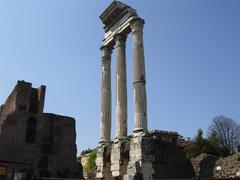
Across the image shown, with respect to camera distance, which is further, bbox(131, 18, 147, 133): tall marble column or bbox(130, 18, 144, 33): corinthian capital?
bbox(130, 18, 144, 33): corinthian capital

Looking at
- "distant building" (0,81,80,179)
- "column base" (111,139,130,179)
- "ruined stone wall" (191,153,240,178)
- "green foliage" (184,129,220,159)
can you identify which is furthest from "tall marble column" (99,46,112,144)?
"green foliage" (184,129,220,159)

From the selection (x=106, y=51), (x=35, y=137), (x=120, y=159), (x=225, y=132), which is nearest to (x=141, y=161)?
(x=120, y=159)

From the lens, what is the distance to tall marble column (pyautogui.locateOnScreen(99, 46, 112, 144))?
2008 centimetres

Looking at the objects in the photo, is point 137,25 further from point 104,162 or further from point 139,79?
point 104,162

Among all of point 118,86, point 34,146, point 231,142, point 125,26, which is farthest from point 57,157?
point 231,142

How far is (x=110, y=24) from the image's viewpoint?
21.7 m

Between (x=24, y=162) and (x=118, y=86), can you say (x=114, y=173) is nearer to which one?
(x=118, y=86)

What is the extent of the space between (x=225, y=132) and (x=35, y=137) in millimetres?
24845

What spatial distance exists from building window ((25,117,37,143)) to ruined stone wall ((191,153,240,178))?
515 inches

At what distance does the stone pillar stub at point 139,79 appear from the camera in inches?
672

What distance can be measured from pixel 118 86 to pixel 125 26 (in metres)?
3.56

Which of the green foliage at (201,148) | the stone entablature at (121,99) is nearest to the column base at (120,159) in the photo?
the stone entablature at (121,99)

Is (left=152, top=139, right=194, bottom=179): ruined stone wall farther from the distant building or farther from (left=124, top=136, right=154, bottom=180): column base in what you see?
the distant building

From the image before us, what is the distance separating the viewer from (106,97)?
20.7m
